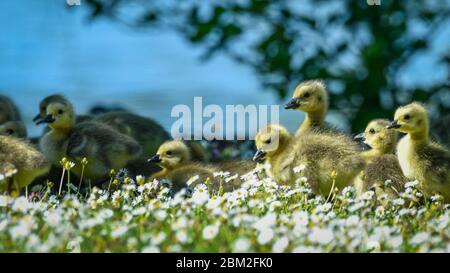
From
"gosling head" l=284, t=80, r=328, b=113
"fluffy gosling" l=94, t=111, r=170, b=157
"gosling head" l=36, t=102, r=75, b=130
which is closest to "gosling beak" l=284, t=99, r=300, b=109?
"gosling head" l=284, t=80, r=328, b=113

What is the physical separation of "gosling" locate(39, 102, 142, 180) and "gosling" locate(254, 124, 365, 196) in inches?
31.7

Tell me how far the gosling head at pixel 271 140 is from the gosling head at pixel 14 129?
1.55m

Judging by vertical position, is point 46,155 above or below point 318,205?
above

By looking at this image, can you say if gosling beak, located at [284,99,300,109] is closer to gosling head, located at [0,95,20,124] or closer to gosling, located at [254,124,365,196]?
gosling, located at [254,124,365,196]

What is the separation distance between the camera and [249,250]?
3.67 metres

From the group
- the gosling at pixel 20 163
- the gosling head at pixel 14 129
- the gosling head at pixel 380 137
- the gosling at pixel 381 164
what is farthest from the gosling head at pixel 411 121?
the gosling head at pixel 14 129

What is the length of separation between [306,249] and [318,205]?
90 cm

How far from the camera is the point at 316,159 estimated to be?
4.97 metres

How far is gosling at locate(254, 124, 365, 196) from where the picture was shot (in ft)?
16.2

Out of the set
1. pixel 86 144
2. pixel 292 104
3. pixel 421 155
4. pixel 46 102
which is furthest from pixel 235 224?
pixel 46 102
